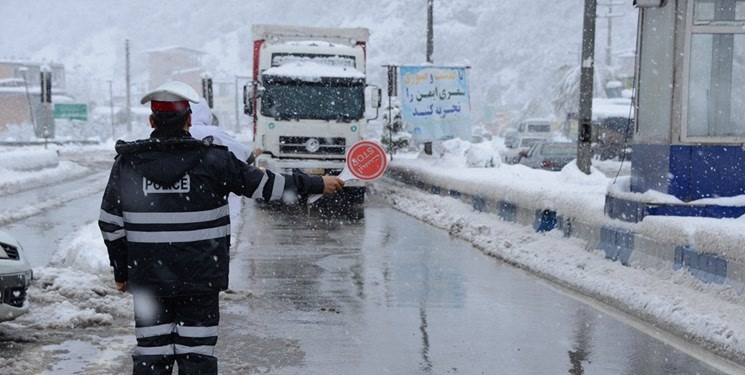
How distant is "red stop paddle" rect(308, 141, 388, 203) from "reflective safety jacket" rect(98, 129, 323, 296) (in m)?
0.76

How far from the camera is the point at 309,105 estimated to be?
2197cm

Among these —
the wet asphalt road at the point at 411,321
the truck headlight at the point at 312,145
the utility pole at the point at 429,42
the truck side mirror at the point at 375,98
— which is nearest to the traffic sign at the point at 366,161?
the wet asphalt road at the point at 411,321

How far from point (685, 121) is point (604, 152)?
34542 millimetres

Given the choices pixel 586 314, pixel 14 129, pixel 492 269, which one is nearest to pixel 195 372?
pixel 586 314

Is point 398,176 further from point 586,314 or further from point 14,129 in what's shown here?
point 14,129

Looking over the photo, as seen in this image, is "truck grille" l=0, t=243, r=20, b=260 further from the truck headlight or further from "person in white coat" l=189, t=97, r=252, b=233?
the truck headlight

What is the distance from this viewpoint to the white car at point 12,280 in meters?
7.12

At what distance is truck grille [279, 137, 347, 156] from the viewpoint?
21.9 m

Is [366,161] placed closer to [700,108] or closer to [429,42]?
[700,108]

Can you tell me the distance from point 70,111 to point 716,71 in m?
81.8

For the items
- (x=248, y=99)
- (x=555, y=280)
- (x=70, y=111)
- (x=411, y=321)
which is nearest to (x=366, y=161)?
(x=411, y=321)

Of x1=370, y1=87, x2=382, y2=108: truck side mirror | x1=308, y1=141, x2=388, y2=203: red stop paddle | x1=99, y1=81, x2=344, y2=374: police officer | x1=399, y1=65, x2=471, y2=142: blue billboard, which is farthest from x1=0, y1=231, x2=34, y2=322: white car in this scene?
x1=399, y1=65, x2=471, y2=142: blue billboard

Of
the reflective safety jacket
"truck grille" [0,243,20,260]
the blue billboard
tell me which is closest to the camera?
the reflective safety jacket

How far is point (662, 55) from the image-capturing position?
11352 millimetres
